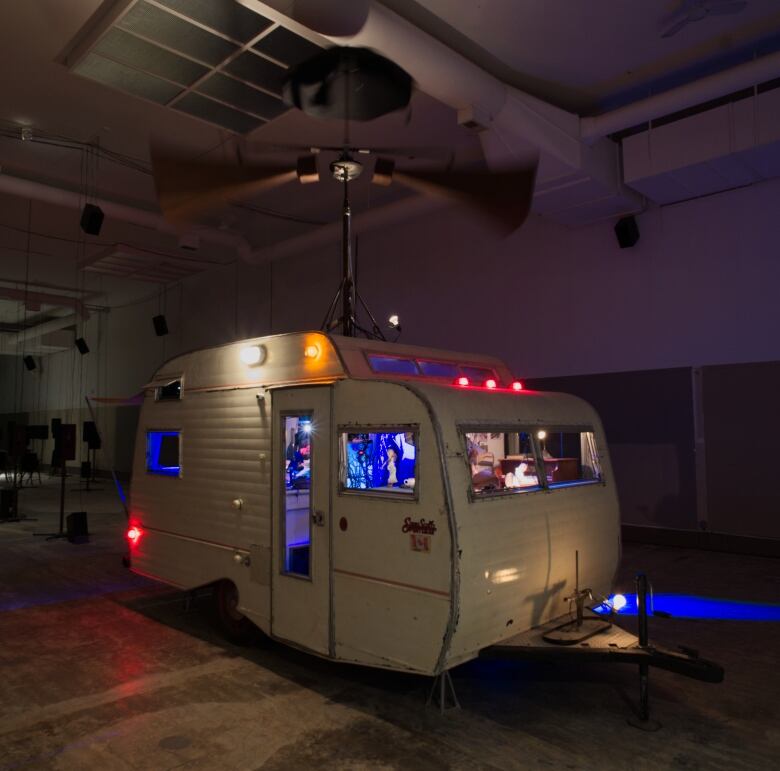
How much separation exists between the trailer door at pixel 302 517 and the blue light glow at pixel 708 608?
10.9 ft

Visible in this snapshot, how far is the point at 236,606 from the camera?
577 cm

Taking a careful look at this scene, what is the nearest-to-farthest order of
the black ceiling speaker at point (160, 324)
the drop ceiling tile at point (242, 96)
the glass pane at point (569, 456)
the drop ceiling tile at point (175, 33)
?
the glass pane at point (569, 456)
the drop ceiling tile at point (175, 33)
the drop ceiling tile at point (242, 96)
the black ceiling speaker at point (160, 324)

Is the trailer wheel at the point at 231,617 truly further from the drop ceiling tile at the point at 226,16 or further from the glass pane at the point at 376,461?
the drop ceiling tile at the point at 226,16

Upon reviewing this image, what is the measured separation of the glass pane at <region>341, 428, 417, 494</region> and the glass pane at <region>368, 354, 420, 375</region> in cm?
60

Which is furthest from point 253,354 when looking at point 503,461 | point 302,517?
point 503,461

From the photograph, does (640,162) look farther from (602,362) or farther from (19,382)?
(19,382)

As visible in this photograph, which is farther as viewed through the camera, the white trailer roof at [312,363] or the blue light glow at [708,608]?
the blue light glow at [708,608]

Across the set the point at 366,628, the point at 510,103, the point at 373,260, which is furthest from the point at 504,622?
the point at 373,260

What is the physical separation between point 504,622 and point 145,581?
19.2 ft

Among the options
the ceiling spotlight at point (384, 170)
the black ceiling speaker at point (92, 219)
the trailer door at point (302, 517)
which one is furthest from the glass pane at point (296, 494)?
the black ceiling speaker at point (92, 219)

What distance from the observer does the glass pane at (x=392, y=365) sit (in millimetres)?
5238

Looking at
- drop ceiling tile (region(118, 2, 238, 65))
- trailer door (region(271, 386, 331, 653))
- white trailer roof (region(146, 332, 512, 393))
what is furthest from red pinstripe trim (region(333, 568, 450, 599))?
drop ceiling tile (region(118, 2, 238, 65))

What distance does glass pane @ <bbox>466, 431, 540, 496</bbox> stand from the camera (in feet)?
15.7

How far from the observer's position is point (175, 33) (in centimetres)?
685
